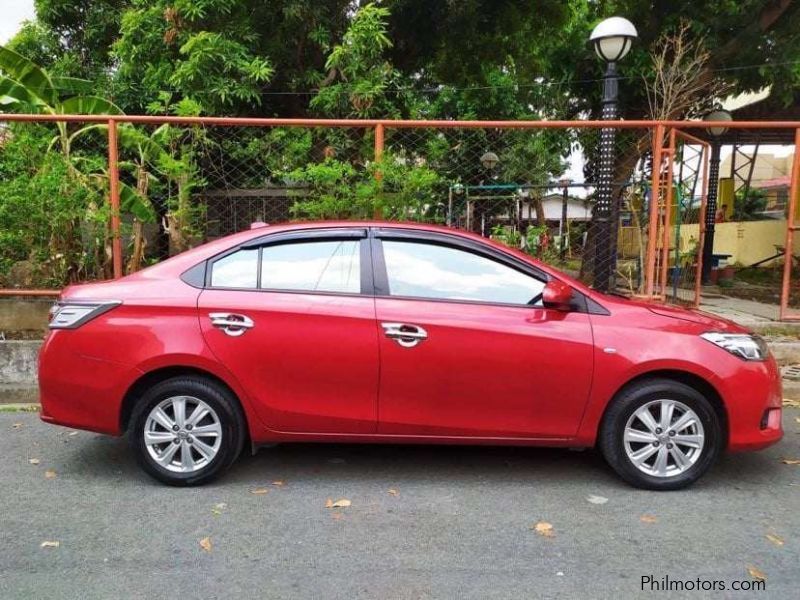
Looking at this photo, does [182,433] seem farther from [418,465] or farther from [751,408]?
[751,408]

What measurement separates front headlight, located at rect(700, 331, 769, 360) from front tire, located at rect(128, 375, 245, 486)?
294cm

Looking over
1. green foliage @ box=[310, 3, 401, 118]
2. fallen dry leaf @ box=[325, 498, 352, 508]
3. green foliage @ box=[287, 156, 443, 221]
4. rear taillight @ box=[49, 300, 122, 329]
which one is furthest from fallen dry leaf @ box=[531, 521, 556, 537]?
green foliage @ box=[310, 3, 401, 118]

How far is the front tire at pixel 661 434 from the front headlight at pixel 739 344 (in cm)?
33

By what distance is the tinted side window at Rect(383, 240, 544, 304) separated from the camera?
4.00 metres

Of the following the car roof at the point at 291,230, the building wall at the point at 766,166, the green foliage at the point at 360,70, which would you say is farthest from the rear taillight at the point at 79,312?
the building wall at the point at 766,166

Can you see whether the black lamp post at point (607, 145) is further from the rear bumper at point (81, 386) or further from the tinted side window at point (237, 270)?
the rear bumper at point (81, 386)

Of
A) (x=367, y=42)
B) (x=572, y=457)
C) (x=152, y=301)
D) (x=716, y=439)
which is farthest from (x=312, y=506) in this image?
(x=367, y=42)

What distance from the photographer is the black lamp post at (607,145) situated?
21.7 ft

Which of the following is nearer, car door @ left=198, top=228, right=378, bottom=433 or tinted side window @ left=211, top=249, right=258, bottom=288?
car door @ left=198, top=228, right=378, bottom=433

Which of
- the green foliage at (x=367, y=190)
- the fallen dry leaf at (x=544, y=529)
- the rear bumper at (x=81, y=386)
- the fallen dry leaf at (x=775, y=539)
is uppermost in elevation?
the green foliage at (x=367, y=190)

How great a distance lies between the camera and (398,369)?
12.7ft

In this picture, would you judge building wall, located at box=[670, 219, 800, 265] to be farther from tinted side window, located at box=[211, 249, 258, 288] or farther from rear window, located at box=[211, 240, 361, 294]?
tinted side window, located at box=[211, 249, 258, 288]

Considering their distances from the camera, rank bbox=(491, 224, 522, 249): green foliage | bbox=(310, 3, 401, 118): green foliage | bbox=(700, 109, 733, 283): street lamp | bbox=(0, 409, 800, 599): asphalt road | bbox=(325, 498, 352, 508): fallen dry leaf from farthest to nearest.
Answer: bbox=(700, 109, 733, 283): street lamp < bbox=(310, 3, 401, 118): green foliage < bbox=(491, 224, 522, 249): green foliage < bbox=(325, 498, 352, 508): fallen dry leaf < bbox=(0, 409, 800, 599): asphalt road

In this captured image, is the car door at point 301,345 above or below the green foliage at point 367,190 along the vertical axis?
below
